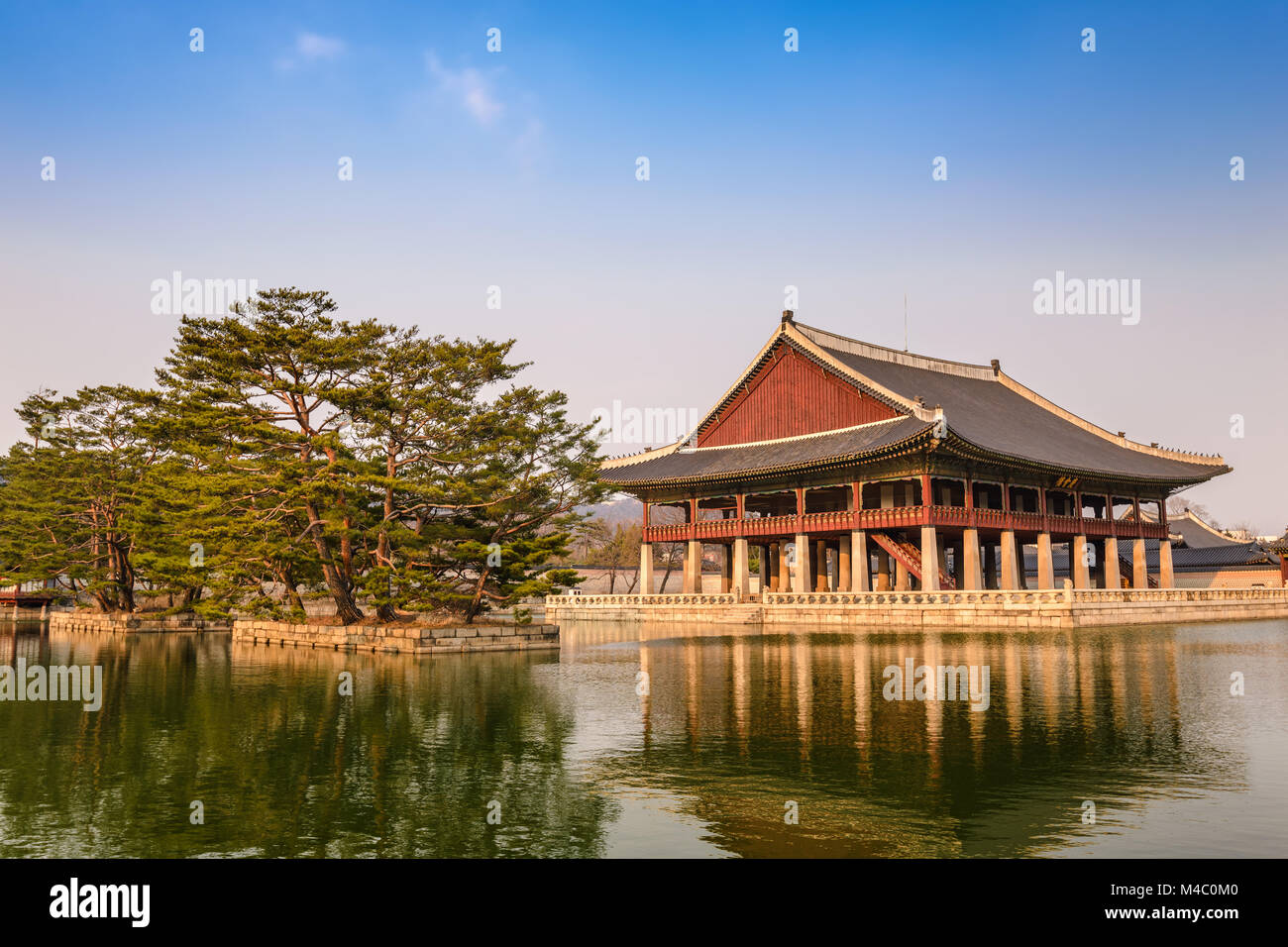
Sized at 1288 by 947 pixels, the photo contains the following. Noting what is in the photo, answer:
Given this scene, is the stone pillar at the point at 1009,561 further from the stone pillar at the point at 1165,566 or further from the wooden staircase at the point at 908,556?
the stone pillar at the point at 1165,566

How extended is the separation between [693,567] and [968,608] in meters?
24.0

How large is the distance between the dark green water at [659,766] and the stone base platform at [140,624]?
28.7m

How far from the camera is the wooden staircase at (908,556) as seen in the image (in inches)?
2013

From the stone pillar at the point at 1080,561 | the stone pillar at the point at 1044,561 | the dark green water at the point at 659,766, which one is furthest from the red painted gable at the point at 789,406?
the dark green water at the point at 659,766

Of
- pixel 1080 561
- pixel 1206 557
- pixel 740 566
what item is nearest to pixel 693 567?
pixel 740 566

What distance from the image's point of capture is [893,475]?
51.8 meters

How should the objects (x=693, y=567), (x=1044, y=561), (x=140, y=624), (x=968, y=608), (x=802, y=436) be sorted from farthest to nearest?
(x=693, y=567) < (x=802, y=436) < (x=1044, y=561) < (x=140, y=624) < (x=968, y=608)

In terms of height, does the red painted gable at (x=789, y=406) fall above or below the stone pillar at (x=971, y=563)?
above

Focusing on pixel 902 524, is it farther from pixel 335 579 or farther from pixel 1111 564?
pixel 335 579

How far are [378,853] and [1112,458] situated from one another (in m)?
62.3

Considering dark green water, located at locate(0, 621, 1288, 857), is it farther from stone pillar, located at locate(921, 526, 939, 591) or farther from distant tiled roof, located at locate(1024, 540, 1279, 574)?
distant tiled roof, located at locate(1024, 540, 1279, 574)

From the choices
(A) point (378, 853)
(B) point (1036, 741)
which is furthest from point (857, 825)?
(B) point (1036, 741)

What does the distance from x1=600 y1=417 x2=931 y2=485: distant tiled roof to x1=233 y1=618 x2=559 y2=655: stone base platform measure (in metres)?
15.4
